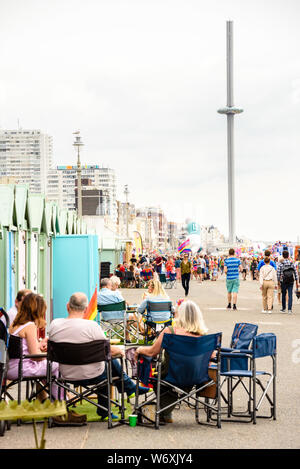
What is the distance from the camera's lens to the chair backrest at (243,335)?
7891mm

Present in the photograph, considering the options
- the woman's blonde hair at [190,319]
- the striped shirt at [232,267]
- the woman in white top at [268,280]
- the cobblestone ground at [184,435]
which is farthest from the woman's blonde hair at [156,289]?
the striped shirt at [232,267]

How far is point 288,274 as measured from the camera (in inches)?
764

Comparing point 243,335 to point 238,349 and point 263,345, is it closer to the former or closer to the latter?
point 238,349

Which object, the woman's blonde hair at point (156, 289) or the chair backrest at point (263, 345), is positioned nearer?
the chair backrest at point (263, 345)

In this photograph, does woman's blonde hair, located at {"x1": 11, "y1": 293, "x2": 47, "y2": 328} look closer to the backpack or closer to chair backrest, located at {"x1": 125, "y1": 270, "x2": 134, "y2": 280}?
the backpack

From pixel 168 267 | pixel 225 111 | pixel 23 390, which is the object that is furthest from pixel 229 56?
pixel 23 390

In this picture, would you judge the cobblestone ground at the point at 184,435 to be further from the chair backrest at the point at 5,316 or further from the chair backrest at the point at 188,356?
the chair backrest at the point at 5,316

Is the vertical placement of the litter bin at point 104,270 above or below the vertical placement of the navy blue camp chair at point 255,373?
above

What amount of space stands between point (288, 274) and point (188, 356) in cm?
1297

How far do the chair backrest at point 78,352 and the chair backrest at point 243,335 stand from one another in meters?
1.84

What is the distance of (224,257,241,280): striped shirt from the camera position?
66.5ft

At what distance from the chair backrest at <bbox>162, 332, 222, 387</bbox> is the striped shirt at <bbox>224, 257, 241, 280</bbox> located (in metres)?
13.4

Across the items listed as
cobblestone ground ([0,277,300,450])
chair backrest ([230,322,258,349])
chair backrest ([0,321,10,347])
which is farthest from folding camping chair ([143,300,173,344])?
chair backrest ([0,321,10,347])
